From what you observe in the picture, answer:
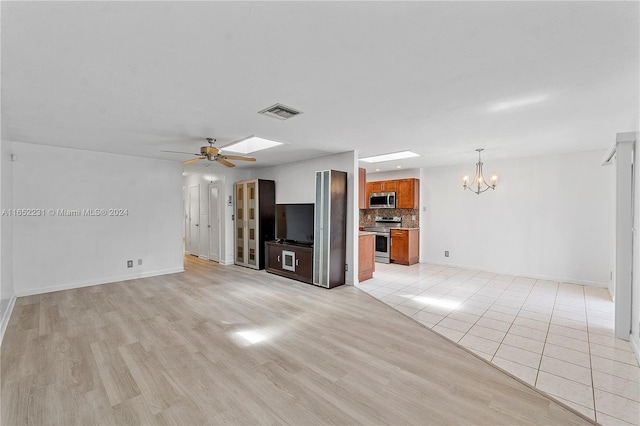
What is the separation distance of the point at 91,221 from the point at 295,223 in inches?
144

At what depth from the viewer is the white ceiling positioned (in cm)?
151

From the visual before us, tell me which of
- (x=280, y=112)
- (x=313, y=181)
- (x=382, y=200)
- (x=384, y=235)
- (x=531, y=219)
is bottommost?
(x=384, y=235)

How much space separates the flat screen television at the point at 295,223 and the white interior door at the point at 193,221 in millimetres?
3255

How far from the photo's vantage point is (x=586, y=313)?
12.1 feet

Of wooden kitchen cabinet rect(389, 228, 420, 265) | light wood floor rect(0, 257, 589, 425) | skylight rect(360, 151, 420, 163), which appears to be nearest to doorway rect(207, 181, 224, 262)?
light wood floor rect(0, 257, 589, 425)

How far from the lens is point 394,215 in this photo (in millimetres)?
7742

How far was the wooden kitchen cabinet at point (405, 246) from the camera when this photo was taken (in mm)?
6859

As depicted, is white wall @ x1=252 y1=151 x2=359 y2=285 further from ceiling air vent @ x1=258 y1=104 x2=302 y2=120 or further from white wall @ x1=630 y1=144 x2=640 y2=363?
white wall @ x1=630 y1=144 x2=640 y2=363

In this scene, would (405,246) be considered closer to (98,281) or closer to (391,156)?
(391,156)

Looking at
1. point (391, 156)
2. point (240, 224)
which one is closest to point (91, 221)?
point (240, 224)

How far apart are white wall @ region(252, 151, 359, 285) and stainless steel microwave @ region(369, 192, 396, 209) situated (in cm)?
243

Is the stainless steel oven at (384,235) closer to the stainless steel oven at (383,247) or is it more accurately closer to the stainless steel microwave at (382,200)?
the stainless steel oven at (383,247)

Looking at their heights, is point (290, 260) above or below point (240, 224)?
below

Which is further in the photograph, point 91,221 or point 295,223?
point 295,223
